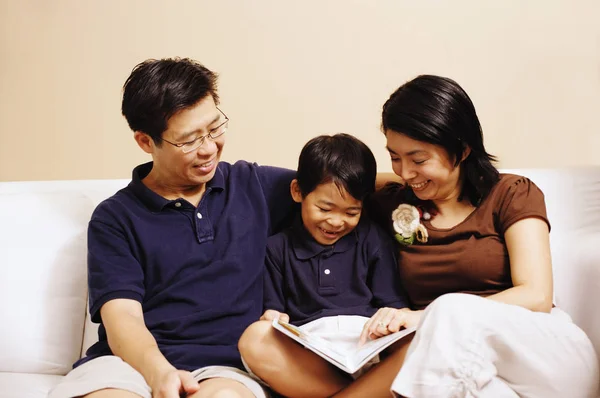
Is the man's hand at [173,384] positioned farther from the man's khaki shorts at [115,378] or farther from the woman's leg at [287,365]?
the woman's leg at [287,365]

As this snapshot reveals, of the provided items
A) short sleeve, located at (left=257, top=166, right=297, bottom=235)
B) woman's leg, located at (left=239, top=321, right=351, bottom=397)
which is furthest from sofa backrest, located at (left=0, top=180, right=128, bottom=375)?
woman's leg, located at (left=239, top=321, right=351, bottom=397)

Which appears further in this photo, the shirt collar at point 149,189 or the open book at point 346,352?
the shirt collar at point 149,189

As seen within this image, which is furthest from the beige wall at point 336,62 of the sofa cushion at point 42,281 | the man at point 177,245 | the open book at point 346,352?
the open book at point 346,352

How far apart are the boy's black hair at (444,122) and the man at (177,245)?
0.43m

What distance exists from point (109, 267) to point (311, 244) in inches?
18.9

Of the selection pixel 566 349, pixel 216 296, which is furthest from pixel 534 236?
pixel 216 296

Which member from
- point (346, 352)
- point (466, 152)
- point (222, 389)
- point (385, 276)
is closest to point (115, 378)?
point (222, 389)

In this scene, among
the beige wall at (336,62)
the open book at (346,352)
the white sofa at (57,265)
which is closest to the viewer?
the open book at (346,352)

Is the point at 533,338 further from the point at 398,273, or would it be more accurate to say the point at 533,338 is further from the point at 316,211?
the point at 316,211

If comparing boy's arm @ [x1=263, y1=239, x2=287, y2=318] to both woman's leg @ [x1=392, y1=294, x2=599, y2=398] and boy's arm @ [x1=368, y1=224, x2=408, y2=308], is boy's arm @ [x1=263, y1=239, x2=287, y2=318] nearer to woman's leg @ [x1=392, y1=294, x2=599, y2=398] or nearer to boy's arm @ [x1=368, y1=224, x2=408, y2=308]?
boy's arm @ [x1=368, y1=224, x2=408, y2=308]

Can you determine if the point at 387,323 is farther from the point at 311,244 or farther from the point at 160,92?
the point at 160,92

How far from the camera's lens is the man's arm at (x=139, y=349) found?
1.25 metres

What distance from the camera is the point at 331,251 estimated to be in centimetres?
160

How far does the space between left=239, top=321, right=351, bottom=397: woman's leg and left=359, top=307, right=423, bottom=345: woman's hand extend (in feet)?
0.37
